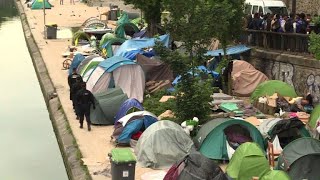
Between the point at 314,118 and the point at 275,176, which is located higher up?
the point at 275,176

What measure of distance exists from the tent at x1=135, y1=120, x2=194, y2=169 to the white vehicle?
56.8ft

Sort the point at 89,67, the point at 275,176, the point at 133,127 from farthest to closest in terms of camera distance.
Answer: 1. the point at 89,67
2. the point at 133,127
3. the point at 275,176

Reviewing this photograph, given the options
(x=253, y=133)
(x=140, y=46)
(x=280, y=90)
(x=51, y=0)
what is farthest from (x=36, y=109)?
(x=51, y=0)

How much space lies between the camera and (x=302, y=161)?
15.1 metres

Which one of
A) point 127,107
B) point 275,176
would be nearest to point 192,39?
point 127,107

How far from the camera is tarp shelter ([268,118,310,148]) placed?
1755 cm

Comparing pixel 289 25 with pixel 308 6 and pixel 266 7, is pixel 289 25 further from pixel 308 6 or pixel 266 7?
pixel 308 6

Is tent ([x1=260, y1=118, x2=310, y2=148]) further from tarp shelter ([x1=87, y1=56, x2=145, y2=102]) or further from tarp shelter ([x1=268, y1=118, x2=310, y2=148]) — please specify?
tarp shelter ([x1=87, y1=56, x2=145, y2=102])

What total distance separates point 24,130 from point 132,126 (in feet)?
20.2

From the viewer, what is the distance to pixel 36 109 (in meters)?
26.4

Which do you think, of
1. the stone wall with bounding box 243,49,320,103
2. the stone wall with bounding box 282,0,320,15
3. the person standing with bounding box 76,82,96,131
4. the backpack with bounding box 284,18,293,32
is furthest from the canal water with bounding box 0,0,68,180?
the stone wall with bounding box 282,0,320,15

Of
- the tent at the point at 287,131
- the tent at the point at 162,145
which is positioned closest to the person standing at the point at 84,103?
the tent at the point at 162,145

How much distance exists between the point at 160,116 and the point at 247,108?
9.95ft

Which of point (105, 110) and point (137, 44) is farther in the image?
point (137, 44)
